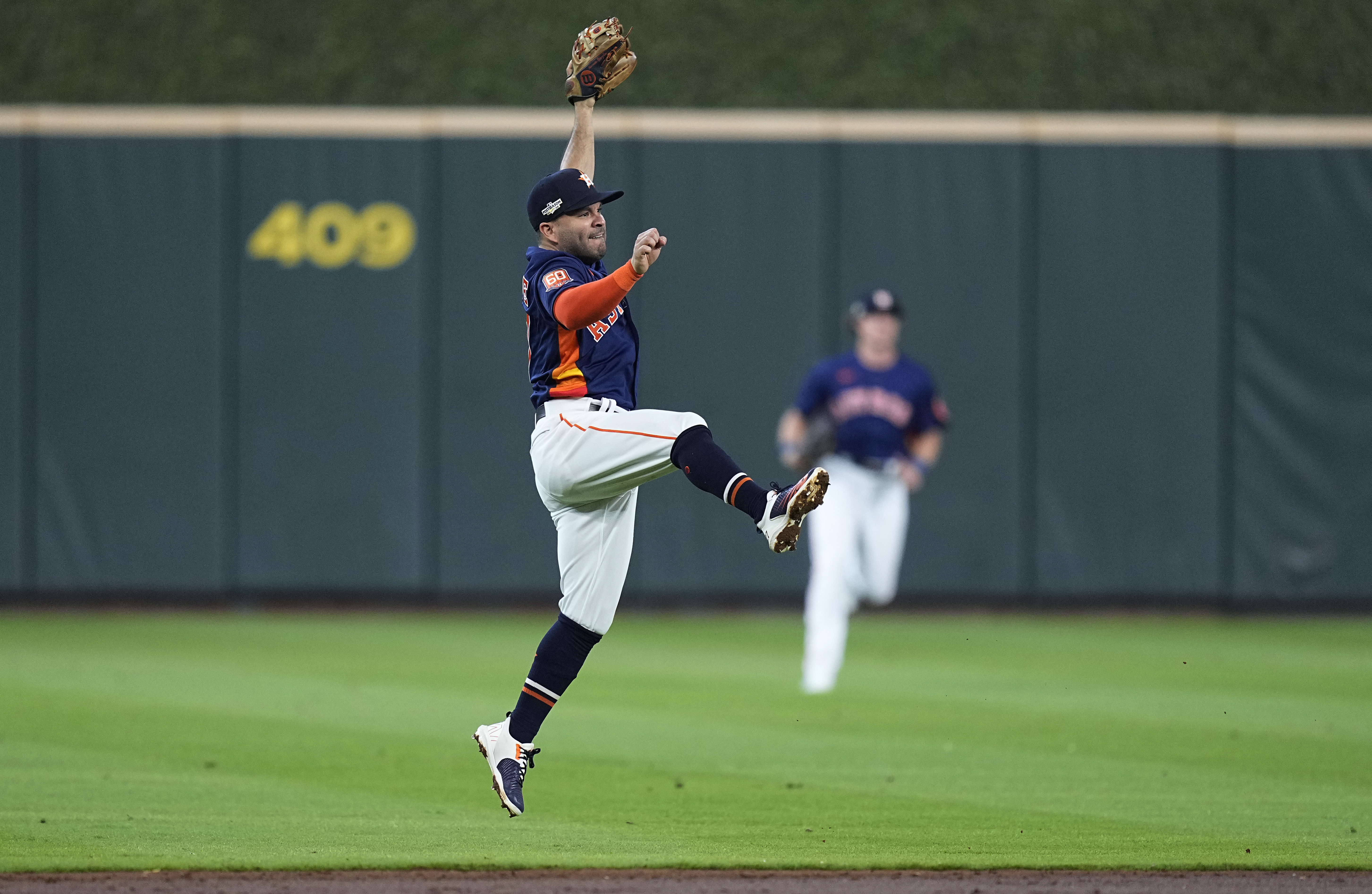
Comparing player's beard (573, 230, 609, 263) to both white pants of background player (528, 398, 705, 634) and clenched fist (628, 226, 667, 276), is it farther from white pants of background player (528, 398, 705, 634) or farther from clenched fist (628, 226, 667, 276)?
clenched fist (628, 226, 667, 276)

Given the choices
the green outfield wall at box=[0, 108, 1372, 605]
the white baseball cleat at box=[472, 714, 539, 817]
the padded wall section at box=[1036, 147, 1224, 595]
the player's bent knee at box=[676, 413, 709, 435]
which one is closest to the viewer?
the player's bent knee at box=[676, 413, 709, 435]

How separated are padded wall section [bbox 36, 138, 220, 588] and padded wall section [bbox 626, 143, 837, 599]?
3.69 metres

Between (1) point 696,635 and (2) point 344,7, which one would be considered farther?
(2) point 344,7

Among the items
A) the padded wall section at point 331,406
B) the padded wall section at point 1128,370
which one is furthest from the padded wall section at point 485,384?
the padded wall section at point 1128,370

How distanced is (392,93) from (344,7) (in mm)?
873

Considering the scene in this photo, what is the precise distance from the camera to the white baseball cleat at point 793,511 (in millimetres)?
4914

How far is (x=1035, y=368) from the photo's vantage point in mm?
14102

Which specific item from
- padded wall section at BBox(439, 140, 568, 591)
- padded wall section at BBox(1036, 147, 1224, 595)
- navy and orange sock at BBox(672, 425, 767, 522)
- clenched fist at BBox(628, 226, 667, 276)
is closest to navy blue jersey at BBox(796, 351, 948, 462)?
padded wall section at BBox(1036, 147, 1224, 595)

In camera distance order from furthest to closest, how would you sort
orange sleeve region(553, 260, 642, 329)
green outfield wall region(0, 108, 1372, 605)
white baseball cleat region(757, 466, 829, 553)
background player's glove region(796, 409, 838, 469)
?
green outfield wall region(0, 108, 1372, 605), background player's glove region(796, 409, 838, 469), orange sleeve region(553, 260, 642, 329), white baseball cleat region(757, 466, 829, 553)

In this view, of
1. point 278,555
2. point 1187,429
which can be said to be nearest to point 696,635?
point 278,555

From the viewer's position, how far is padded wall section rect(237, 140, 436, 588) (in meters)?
14.0

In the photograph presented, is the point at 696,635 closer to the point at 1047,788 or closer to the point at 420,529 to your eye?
the point at 420,529

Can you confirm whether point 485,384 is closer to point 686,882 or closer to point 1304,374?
point 1304,374

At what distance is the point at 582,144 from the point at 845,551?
13.5 ft
